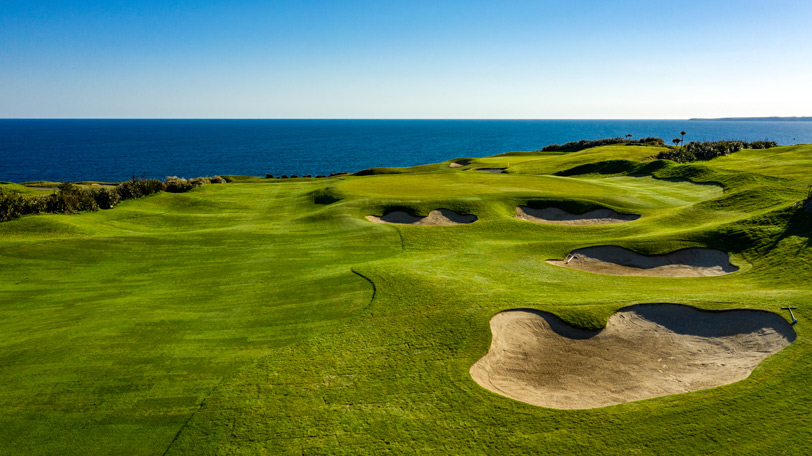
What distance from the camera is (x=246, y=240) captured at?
25.4 m

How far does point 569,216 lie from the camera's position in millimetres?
30766

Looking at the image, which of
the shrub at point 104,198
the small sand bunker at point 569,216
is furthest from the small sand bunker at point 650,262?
the shrub at point 104,198

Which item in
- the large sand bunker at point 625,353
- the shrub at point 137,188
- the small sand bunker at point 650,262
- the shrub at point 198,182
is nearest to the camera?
the large sand bunker at point 625,353

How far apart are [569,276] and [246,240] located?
Result: 18.3 meters

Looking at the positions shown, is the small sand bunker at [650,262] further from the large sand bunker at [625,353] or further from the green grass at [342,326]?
the large sand bunker at [625,353]

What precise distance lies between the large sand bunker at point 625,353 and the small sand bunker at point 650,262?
657 cm

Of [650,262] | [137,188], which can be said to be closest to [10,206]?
Result: [137,188]

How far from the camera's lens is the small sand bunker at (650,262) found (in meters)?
20.2

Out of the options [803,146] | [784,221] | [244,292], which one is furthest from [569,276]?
[803,146]

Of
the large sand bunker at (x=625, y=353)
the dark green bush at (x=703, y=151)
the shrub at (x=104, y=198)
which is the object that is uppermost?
the dark green bush at (x=703, y=151)

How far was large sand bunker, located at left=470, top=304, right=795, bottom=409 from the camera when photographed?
11258mm

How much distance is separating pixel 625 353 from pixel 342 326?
9.07 metres

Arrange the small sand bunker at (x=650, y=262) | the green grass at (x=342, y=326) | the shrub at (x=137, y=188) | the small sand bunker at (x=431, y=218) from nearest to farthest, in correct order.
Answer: the green grass at (x=342, y=326) → the small sand bunker at (x=650, y=262) → the small sand bunker at (x=431, y=218) → the shrub at (x=137, y=188)

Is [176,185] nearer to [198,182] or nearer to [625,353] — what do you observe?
[198,182]
